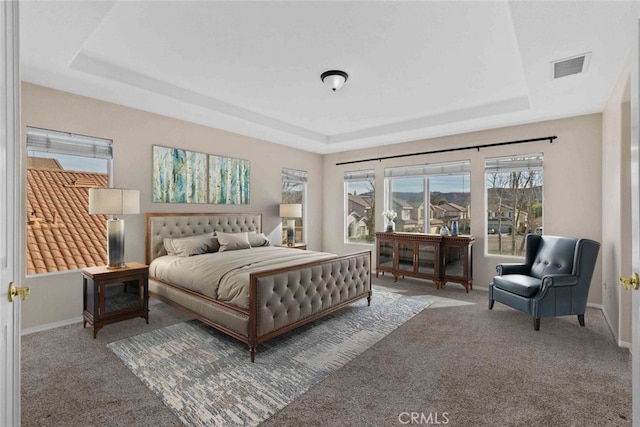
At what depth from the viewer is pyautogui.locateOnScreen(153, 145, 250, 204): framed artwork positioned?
14.2 feet

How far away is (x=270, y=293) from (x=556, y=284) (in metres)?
2.94

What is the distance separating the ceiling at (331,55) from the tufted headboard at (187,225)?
142 centimetres

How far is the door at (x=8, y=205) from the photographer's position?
42.7 inches

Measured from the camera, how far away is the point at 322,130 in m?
5.71

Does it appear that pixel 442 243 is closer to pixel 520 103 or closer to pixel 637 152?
pixel 520 103

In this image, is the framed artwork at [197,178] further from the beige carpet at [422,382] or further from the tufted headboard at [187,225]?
the beige carpet at [422,382]

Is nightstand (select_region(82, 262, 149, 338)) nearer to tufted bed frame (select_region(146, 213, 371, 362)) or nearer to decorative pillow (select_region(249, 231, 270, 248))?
tufted bed frame (select_region(146, 213, 371, 362))

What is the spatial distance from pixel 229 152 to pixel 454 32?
3.73 meters

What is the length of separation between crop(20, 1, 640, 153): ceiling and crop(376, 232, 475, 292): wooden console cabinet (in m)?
1.86

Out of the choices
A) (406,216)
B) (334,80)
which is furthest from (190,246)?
(406,216)

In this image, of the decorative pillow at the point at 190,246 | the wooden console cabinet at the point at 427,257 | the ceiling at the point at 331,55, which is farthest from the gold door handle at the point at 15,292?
the wooden console cabinet at the point at 427,257

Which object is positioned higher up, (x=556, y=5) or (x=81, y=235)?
(x=556, y=5)

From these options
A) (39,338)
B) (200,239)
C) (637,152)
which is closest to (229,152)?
(200,239)

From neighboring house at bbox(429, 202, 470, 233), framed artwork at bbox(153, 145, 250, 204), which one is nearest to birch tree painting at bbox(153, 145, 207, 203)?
framed artwork at bbox(153, 145, 250, 204)
